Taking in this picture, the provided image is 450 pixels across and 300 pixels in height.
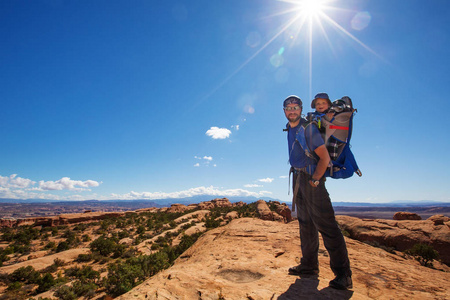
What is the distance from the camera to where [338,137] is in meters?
2.79

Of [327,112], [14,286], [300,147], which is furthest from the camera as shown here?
[14,286]

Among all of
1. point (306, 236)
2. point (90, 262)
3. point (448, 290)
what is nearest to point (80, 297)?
point (90, 262)

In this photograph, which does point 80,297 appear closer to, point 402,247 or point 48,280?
point 48,280

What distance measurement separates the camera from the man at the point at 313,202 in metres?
2.78

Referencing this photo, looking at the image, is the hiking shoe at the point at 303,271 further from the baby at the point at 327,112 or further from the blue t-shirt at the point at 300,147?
the baby at the point at 327,112

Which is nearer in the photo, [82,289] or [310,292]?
[310,292]

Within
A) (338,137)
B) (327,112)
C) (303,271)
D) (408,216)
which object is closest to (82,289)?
(303,271)

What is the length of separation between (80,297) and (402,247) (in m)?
19.5

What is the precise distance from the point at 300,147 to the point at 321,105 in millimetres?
795

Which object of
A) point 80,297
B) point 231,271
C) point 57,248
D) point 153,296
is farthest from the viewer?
point 57,248

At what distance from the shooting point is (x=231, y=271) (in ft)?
10.9

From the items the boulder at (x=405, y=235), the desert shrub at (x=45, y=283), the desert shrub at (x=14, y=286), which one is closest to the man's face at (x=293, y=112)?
the desert shrub at (x=45, y=283)

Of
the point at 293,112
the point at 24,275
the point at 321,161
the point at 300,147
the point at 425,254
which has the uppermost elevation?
the point at 293,112

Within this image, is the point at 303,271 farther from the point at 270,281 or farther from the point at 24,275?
the point at 24,275
